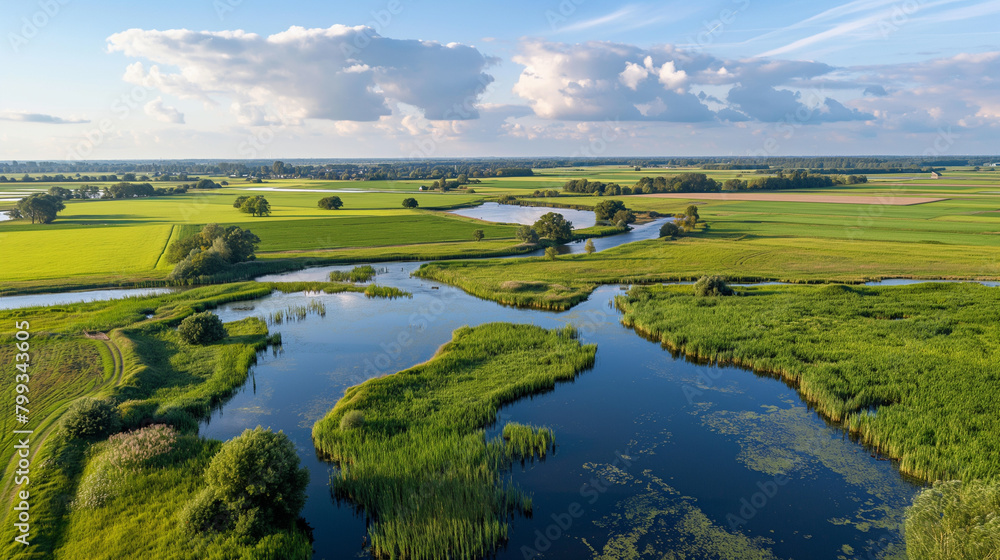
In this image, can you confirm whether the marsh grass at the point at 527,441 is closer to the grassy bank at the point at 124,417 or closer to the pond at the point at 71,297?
the grassy bank at the point at 124,417

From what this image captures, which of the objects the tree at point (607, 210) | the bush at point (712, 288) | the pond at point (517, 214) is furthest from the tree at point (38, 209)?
the bush at point (712, 288)

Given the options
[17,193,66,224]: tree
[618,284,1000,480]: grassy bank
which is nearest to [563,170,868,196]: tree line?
[618,284,1000,480]: grassy bank

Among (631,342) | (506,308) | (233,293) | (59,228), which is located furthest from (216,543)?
(59,228)

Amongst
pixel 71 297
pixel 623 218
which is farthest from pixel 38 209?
pixel 623 218

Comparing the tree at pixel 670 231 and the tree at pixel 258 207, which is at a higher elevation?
the tree at pixel 258 207

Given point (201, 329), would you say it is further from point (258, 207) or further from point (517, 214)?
point (517, 214)
